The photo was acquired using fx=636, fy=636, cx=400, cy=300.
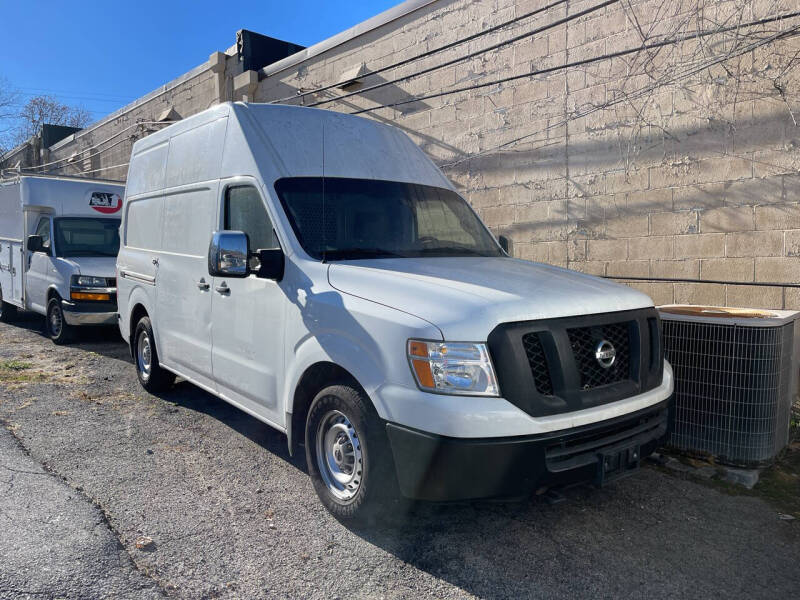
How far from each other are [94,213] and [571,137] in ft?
24.9

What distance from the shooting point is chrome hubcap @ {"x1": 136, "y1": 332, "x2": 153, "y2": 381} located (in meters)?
6.39

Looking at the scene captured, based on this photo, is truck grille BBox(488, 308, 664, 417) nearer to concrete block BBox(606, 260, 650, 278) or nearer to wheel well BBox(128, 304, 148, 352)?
concrete block BBox(606, 260, 650, 278)

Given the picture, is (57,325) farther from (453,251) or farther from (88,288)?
(453,251)

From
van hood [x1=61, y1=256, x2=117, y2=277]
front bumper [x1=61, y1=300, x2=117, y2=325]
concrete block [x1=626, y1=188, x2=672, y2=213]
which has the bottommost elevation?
front bumper [x1=61, y1=300, x2=117, y2=325]

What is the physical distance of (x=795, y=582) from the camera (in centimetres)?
314

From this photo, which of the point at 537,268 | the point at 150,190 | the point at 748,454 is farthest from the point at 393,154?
the point at 748,454

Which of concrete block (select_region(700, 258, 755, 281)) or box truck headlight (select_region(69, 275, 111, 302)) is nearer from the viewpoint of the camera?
concrete block (select_region(700, 258, 755, 281))

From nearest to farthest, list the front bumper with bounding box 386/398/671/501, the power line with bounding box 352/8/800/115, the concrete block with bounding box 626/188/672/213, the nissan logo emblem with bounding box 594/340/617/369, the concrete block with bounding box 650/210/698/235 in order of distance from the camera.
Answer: the front bumper with bounding box 386/398/671/501, the nissan logo emblem with bounding box 594/340/617/369, the power line with bounding box 352/8/800/115, the concrete block with bounding box 650/210/698/235, the concrete block with bounding box 626/188/672/213

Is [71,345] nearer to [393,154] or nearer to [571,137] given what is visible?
[393,154]

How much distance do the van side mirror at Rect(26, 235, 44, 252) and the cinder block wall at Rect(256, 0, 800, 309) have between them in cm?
593

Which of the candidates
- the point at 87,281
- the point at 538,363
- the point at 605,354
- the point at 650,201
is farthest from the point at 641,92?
the point at 87,281

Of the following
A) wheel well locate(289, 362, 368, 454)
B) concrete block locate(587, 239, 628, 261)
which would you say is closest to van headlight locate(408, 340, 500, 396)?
wheel well locate(289, 362, 368, 454)

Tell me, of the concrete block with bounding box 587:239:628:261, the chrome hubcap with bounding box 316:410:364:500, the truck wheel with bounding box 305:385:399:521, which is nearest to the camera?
the truck wheel with bounding box 305:385:399:521

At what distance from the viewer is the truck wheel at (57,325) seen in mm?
9312
